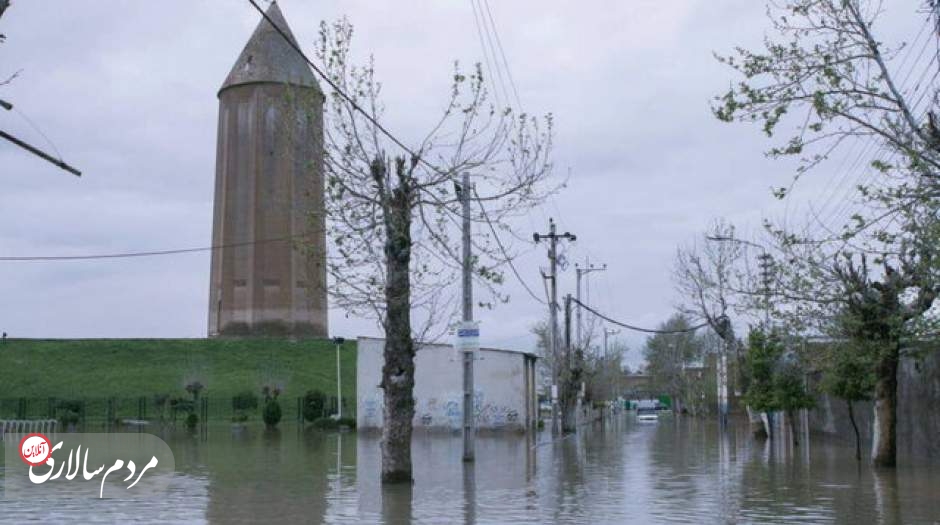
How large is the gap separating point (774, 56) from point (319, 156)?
328 inches

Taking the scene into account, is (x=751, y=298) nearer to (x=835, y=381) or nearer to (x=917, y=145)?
(x=835, y=381)

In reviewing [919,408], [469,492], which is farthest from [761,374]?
[469,492]

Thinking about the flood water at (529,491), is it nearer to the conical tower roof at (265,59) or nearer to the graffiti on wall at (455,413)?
the graffiti on wall at (455,413)

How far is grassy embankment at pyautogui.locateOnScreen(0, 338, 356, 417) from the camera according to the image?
62.9 meters

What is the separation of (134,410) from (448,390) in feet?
67.4

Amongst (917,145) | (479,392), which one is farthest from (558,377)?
(917,145)

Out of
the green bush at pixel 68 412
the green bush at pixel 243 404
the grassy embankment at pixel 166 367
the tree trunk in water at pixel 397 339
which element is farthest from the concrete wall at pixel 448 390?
the tree trunk in water at pixel 397 339

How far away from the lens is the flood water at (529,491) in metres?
14.6

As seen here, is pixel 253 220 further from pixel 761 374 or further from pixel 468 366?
pixel 468 366

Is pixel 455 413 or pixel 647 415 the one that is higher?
pixel 455 413

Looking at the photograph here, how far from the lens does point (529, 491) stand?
1866 cm

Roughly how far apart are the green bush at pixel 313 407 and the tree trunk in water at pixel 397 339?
34227 mm

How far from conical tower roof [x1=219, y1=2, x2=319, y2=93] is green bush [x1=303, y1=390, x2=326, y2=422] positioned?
26.0m

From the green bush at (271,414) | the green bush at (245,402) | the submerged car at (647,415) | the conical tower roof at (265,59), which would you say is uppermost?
the conical tower roof at (265,59)
